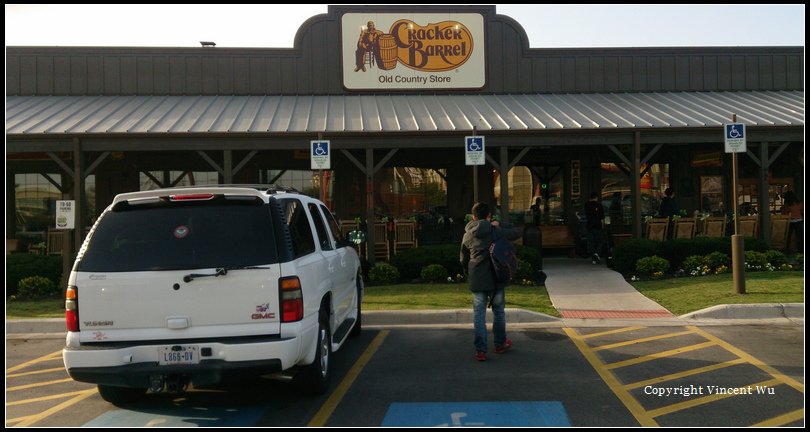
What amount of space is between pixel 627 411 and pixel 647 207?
15.0 meters

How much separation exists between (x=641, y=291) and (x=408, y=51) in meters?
10.5

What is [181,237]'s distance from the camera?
549 centimetres

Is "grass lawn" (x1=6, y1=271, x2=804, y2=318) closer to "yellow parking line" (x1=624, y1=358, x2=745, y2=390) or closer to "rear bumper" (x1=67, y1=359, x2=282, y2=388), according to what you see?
"yellow parking line" (x1=624, y1=358, x2=745, y2=390)

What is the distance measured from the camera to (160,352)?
5.30m

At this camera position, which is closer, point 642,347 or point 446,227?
point 642,347

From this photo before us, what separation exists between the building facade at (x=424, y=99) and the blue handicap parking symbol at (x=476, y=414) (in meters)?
12.4

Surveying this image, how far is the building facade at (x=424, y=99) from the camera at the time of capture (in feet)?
61.0

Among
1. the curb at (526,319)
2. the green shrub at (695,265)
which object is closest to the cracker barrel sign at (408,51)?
the green shrub at (695,265)

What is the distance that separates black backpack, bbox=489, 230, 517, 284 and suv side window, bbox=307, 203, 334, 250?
1.86 meters

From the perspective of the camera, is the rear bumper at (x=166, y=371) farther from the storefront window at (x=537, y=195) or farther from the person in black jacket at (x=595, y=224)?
the storefront window at (x=537, y=195)

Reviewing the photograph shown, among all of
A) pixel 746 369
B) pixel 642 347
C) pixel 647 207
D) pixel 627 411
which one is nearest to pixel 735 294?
pixel 642 347

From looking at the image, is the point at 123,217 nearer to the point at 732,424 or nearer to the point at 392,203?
the point at 732,424

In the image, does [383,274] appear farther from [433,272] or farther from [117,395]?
[117,395]

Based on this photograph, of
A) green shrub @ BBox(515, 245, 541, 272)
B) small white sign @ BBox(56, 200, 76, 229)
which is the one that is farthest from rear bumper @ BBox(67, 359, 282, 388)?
green shrub @ BBox(515, 245, 541, 272)
